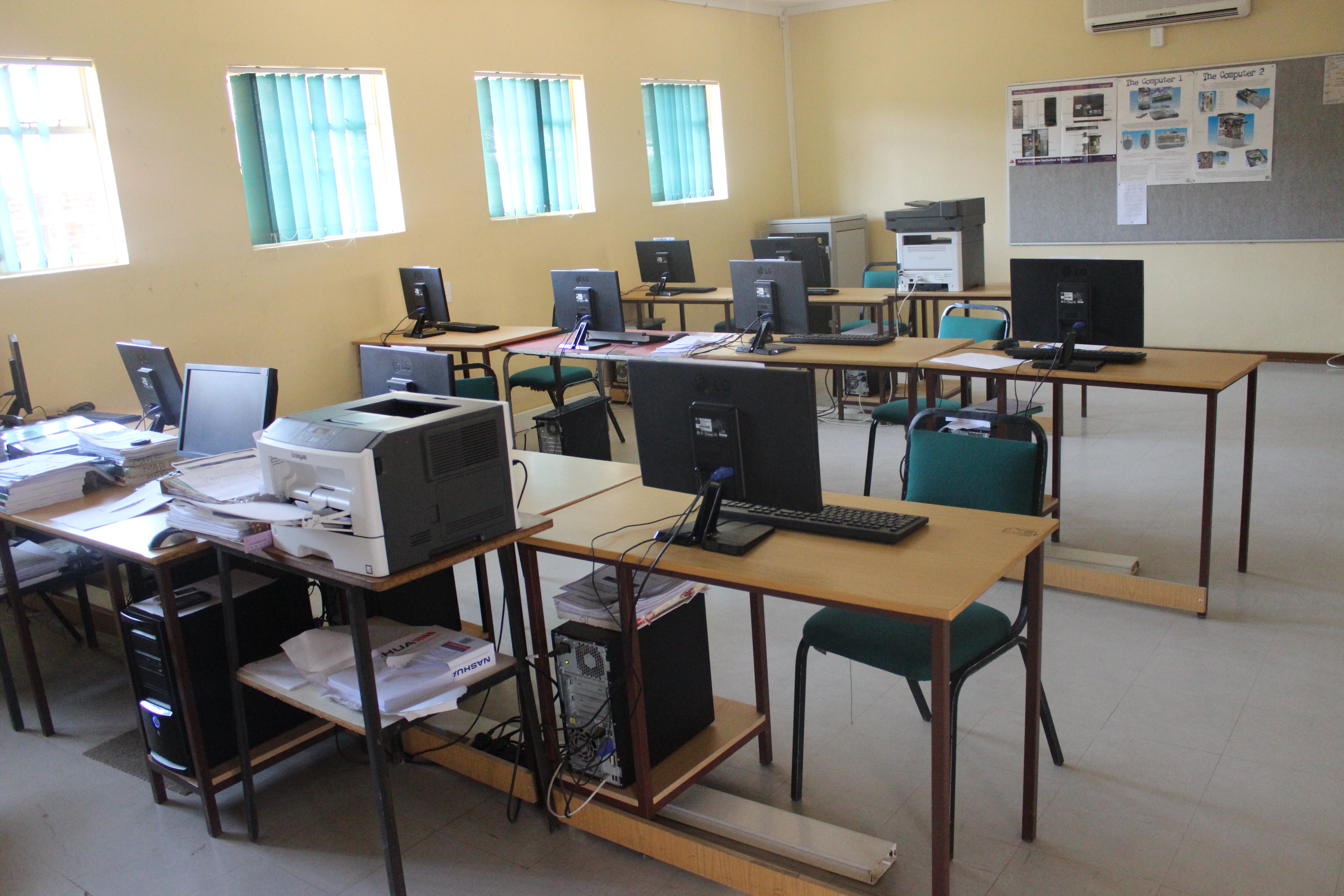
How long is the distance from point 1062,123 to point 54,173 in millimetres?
6638

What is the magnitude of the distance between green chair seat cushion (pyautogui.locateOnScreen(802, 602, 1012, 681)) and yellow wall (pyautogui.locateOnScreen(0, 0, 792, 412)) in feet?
13.3

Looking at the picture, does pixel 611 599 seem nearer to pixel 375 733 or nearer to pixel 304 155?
pixel 375 733

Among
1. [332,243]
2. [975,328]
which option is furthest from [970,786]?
[332,243]

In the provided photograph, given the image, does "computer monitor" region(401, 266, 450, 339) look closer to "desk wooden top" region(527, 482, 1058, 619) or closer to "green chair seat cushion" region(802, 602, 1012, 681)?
"desk wooden top" region(527, 482, 1058, 619)

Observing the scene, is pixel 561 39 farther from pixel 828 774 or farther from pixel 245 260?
pixel 828 774

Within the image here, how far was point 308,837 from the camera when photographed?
2.67 metres

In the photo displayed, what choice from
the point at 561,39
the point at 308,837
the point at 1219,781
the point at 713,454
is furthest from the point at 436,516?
the point at 561,39

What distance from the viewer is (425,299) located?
600cm

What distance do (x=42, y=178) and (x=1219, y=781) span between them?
5316 millimetres

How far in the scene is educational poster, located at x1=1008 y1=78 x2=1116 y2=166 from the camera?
24.6 feet

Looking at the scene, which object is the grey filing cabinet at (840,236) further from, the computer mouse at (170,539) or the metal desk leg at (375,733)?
the metal desk leg at (375,733)

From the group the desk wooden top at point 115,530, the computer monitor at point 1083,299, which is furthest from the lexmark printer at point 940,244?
the desk wooden top at point 115,530

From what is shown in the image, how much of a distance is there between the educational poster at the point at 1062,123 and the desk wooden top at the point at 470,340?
165 inches

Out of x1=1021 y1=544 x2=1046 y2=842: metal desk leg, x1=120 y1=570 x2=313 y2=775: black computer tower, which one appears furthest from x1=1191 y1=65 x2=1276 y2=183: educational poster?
x1=120 y1=570 x2=313 y2=775: black computer tower
